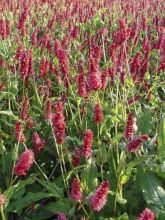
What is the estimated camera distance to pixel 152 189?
2145mm

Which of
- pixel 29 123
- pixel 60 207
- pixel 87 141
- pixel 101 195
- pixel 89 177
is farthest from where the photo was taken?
pixel 29 123

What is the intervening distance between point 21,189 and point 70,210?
0.96 ft

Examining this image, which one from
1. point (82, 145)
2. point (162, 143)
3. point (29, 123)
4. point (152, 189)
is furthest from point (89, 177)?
point (29, 123)

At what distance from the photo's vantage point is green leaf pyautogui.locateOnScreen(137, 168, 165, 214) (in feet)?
6.90

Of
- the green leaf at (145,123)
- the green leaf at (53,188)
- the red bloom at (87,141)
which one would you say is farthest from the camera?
the green leaf at (145,123)

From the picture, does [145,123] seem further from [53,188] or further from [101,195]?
[101,195]

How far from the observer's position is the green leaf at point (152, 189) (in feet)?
6.90

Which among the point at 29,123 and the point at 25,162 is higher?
the point at 25,162

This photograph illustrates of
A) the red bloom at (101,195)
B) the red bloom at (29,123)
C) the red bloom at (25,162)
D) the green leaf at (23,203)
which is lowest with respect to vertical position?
the green leaf at (23,203)

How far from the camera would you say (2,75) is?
3.58m

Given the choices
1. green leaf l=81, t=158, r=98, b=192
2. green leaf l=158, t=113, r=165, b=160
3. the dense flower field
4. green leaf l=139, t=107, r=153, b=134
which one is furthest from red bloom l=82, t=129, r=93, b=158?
green leaf l=139, t=107, r=153, b=134

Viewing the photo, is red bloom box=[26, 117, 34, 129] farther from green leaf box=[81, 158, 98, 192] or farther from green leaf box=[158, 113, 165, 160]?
green leaf box=[158, 113, 165, 160]

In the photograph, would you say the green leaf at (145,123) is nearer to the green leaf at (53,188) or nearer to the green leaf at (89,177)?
the green leaf at (89,177)

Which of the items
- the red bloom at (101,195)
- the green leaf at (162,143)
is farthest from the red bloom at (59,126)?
the green leaf at (162,143)
